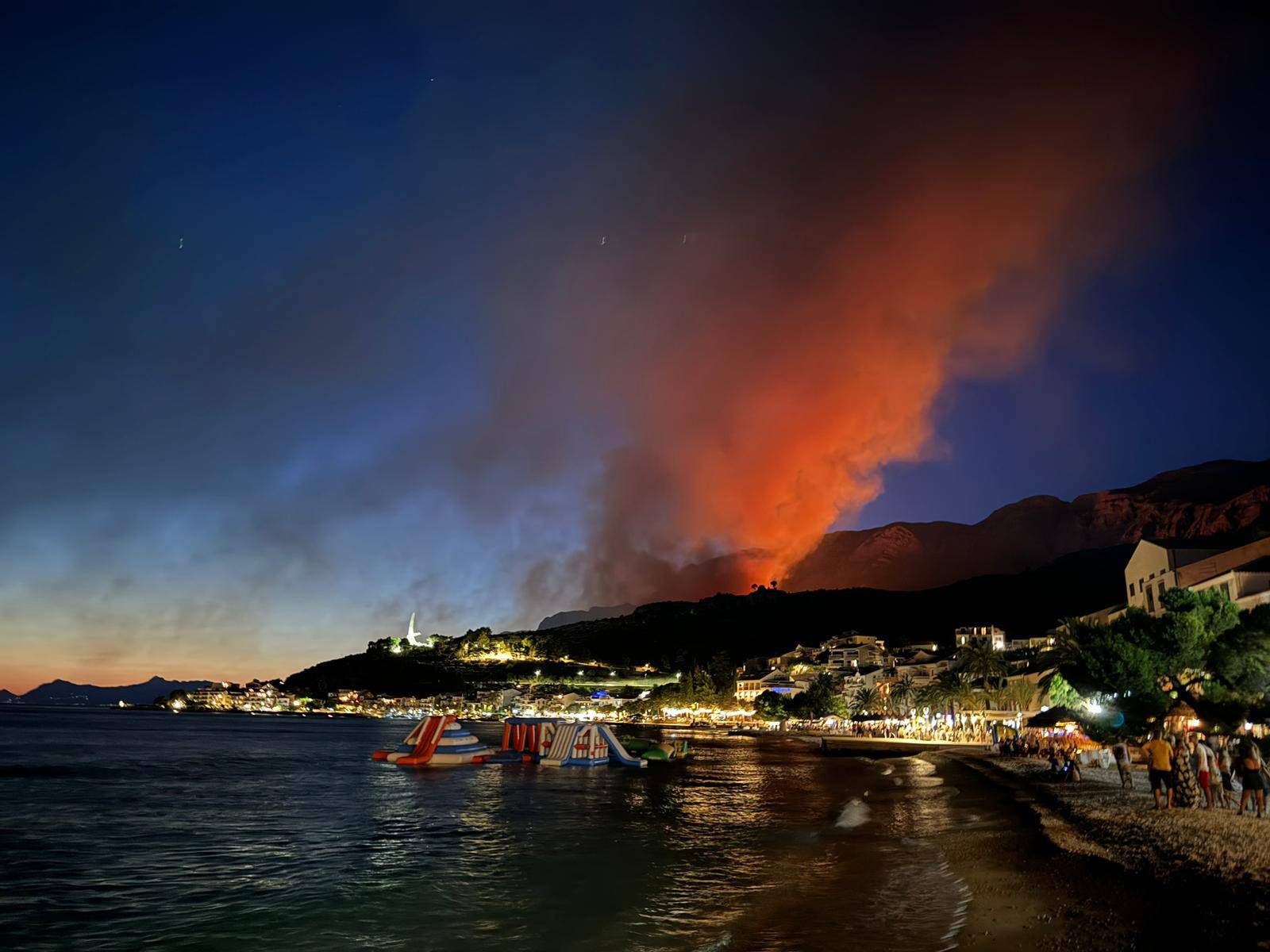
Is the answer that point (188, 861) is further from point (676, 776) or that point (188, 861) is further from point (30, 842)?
point (676, 776)

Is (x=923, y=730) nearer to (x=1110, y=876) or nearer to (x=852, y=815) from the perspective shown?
(x=852, y=815)

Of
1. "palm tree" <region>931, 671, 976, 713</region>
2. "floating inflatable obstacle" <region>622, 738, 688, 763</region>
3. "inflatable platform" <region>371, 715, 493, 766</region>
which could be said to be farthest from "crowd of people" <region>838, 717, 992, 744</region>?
"inflatable platform" <region>371, 715, 493, 766</region>

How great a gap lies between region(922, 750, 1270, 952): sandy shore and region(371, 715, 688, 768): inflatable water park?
39.3m

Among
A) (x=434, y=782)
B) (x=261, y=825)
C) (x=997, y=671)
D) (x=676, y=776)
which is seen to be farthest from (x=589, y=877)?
(x=997, y=671)

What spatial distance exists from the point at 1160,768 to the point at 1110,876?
827 centimetres

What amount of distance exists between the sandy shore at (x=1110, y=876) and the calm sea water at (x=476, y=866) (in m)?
1.02

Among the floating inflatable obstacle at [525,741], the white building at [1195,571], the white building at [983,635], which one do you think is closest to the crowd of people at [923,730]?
the white building at [983,635]

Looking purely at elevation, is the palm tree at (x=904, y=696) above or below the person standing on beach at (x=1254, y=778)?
below

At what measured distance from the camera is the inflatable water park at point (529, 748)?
60344 mm

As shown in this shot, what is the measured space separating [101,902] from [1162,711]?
37.6 metres

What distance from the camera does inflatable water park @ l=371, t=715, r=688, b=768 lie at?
198ft

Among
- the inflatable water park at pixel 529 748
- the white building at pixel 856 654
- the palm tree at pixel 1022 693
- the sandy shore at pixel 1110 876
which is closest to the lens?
the sandy shore at pixel 1110 876

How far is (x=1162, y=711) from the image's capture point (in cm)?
3347

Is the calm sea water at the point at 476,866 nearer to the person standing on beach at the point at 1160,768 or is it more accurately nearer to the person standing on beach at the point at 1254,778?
the person standing on beach at the point at 1160,768
